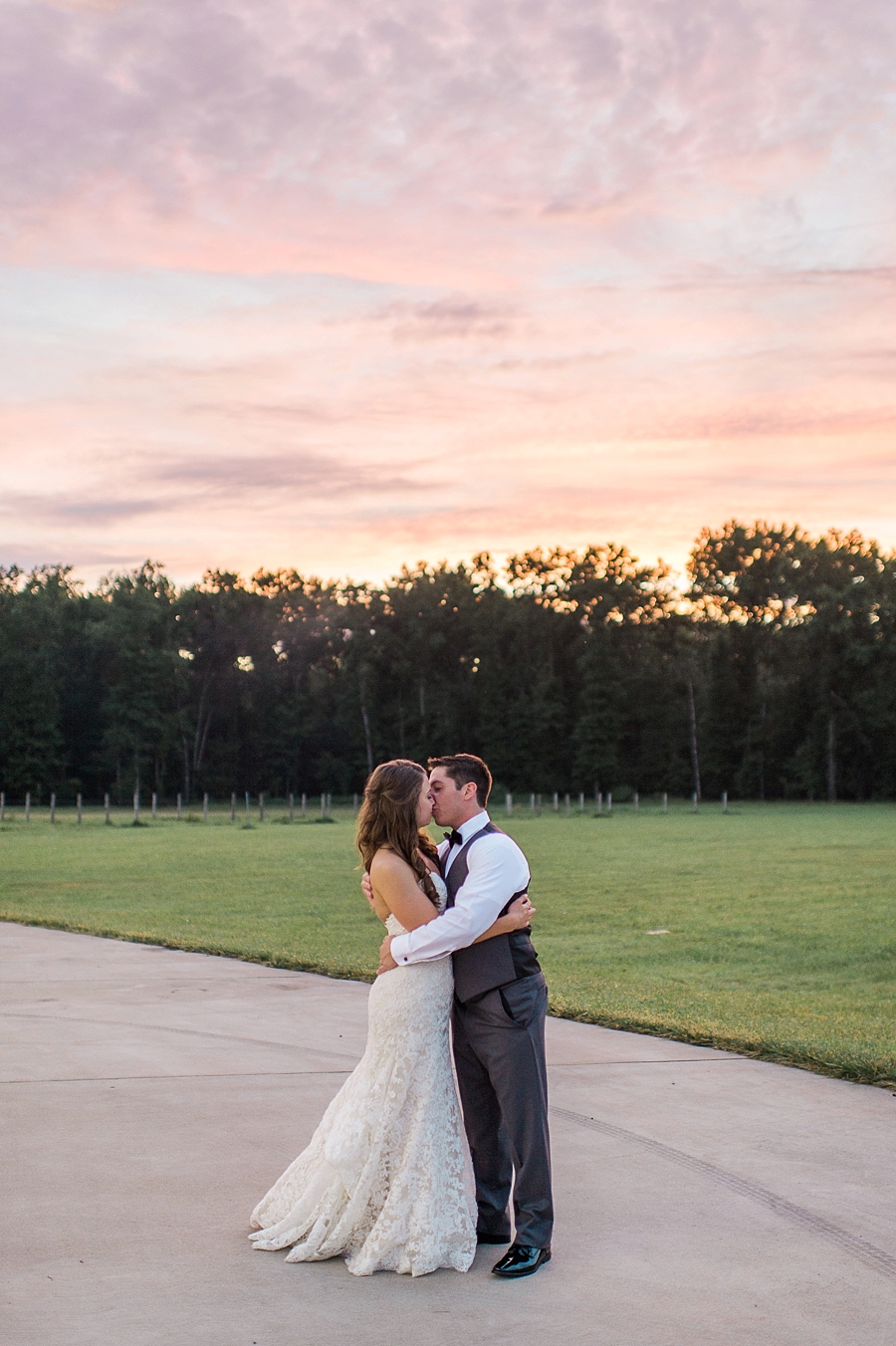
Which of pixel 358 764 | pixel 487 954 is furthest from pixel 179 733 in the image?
pixel 487 954

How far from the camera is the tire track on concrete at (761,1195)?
4.86 meters

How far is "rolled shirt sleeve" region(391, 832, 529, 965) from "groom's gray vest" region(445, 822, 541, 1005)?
0.07 m

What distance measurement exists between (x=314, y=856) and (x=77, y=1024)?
20.8m

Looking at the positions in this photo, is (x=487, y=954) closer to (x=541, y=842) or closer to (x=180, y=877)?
(x=180, y=877)

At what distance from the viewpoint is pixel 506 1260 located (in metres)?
4.77

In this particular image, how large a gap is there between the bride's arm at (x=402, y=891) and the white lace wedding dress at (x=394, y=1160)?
0.41 feet

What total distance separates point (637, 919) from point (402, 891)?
1286cm

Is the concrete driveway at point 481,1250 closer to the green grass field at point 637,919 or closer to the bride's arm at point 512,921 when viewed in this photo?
the bride's arm at point 512,921

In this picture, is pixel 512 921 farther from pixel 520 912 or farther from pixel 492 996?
pixel 492 996

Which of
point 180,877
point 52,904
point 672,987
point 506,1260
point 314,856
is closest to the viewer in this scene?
point 506,1260

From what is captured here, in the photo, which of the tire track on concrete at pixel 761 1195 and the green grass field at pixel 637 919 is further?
the green grass field at pixel 637 919

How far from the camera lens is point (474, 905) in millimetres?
4797

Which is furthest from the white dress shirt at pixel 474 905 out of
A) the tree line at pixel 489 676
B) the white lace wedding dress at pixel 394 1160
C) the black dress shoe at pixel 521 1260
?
the tree line at pixel 489 676

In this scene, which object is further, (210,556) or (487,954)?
(210,556)
